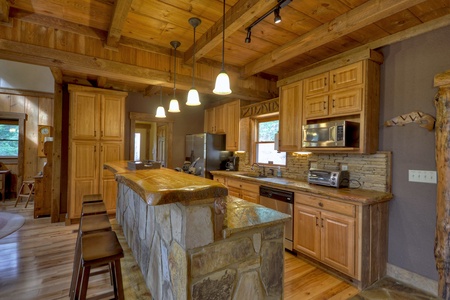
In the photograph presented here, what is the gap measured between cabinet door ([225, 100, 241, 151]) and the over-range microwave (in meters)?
1.82

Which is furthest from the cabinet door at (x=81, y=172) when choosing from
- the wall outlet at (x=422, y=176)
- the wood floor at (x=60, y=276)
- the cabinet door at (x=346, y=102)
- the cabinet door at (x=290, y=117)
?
the wall outlet at (x=422, y=176)

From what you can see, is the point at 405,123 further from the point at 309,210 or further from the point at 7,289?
the point at 7,289

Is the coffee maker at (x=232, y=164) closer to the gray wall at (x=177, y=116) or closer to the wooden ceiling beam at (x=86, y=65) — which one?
the gray wall at (x=177, y=116)

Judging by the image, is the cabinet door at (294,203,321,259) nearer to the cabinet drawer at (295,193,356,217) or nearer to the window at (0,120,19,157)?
the cabinet drawer at (295,193,356,217)

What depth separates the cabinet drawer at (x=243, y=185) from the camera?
3589 mm

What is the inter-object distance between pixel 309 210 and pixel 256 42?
2.27 metres

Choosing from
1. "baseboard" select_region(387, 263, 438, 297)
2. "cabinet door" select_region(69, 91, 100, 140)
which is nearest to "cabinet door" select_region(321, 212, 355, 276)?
"baseboard" select_region(387, 263, 438, 297)

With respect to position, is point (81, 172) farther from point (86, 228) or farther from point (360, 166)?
point (360, 166)

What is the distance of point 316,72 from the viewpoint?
307 cm

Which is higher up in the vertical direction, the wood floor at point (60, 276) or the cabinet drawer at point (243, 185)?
the cabinet drawer at point (243, 185)

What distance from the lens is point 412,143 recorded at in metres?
2.46

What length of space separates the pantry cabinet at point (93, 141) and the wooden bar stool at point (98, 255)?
2.78m

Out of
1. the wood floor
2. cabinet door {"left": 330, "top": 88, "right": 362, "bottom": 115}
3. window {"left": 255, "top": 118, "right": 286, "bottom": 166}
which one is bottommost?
the wood floor

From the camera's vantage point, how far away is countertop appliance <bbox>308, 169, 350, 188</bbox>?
9.14 feet
